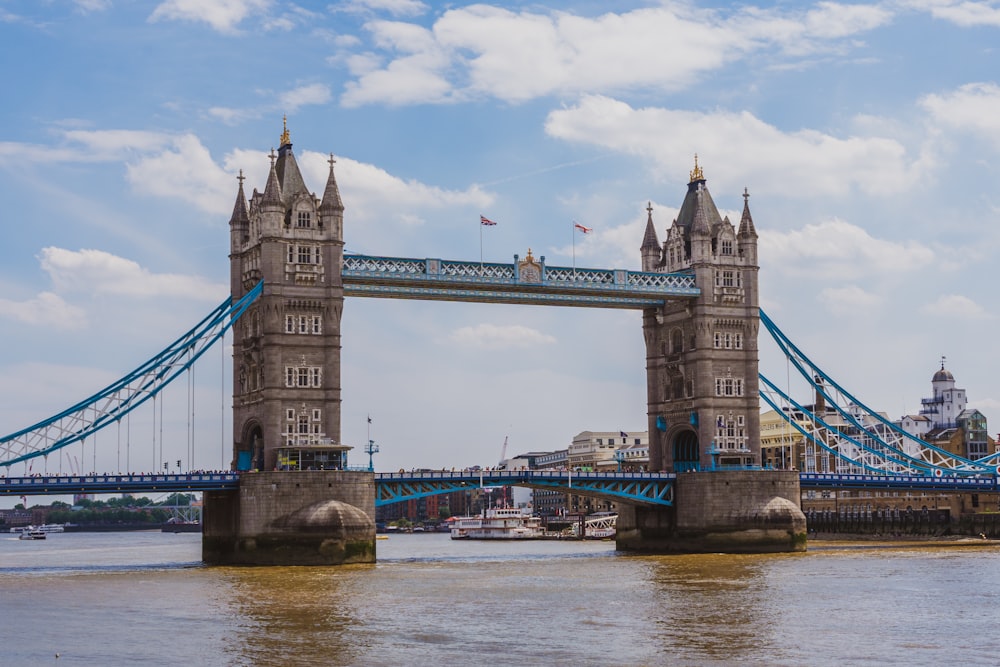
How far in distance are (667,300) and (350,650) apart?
219ft

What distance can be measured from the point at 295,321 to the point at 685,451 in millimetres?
33989

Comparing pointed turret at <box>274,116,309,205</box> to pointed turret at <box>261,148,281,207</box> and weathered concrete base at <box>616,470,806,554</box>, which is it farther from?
weathered concrete base at <box>616,470,806,554</box>

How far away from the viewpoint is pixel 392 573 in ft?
274

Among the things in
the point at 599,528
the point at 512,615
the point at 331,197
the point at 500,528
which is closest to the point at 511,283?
the point at 331,197

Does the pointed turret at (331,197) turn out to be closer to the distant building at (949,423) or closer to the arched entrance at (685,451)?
the arched entrance at (685,451)

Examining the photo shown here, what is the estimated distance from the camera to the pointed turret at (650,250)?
381 ft

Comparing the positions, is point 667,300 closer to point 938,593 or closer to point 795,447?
point 938,593

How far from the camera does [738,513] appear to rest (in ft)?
340

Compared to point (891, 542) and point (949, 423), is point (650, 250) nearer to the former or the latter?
point (891, 542)

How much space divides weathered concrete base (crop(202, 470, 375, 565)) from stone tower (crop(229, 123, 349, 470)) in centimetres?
288

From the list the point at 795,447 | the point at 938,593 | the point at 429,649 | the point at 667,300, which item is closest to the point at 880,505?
the point at 795,447

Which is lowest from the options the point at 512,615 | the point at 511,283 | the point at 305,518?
the point at 512,615

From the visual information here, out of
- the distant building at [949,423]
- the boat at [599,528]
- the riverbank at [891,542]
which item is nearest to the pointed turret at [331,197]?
the riverbank at [891,542]

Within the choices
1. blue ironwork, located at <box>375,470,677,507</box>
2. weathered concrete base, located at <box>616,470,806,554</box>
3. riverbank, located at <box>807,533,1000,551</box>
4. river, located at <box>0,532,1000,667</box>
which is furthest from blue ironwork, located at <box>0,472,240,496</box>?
riverbank, located at <box>807,533,1000,551</box>
